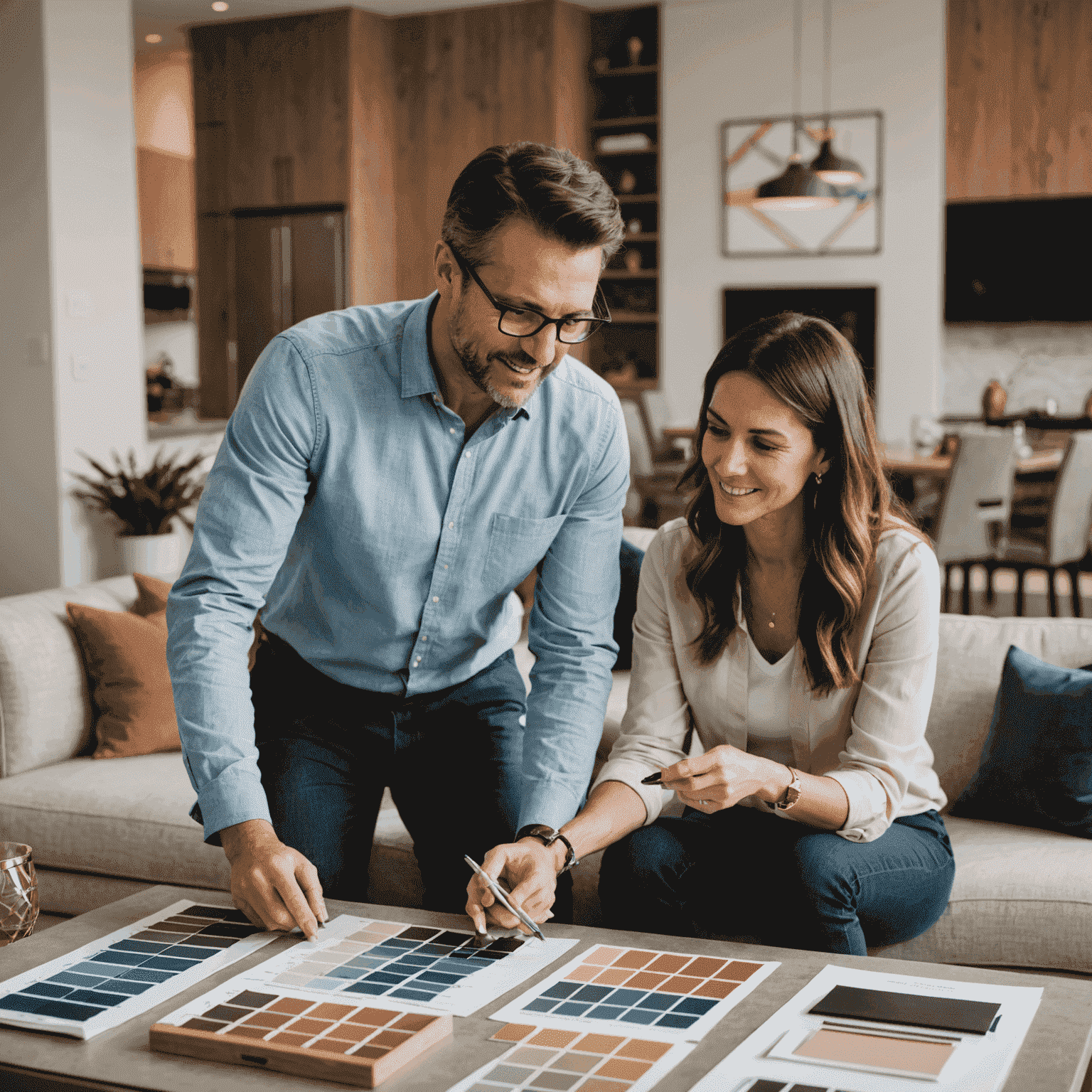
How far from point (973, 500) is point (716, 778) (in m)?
4.02

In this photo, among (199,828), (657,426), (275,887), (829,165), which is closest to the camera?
(275,887)

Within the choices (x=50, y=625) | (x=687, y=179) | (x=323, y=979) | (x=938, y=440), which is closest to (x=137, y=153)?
(x=687, y=179)

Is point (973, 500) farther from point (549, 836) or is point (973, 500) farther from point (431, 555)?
point (549, 836)

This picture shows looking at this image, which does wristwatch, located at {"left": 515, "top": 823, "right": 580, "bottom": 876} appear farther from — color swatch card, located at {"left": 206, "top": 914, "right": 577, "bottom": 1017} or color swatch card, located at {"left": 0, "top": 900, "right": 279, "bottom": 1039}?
color swatch card, located at {"left": 0, "top": 900, "right": 279, "bottom": 1039}

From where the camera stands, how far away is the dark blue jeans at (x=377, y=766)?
6.11ft

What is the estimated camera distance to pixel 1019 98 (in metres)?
8.00

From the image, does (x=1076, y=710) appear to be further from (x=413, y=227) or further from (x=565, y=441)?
(x=413, y=227)

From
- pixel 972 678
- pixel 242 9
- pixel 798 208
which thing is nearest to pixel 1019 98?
pixel 798 208

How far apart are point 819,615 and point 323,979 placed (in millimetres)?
911

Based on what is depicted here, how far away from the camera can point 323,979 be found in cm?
131

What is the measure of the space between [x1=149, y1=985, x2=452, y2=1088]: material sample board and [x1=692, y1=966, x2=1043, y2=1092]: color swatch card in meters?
0.26

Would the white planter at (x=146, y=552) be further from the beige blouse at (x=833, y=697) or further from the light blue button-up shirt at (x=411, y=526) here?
the beige blouse at (x=833, y=697)

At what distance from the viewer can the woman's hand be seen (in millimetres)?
1593

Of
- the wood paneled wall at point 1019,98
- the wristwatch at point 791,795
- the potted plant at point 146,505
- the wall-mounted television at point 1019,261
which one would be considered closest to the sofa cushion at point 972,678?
the wristwatch at point 791,795
